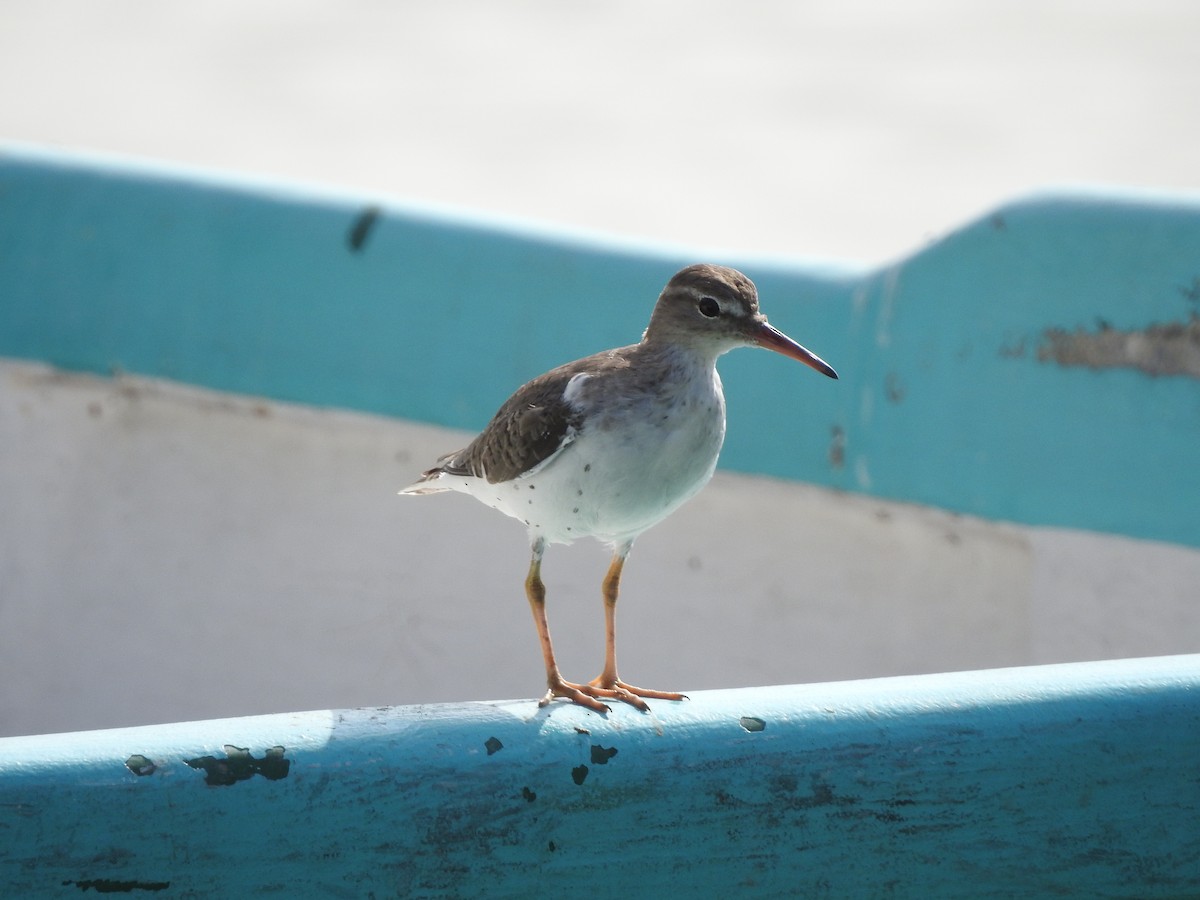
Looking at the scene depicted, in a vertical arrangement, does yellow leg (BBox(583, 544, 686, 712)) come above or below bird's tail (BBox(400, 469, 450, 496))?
below

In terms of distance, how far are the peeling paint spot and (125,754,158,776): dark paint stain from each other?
108 inches

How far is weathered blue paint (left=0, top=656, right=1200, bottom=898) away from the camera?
1.74 metres

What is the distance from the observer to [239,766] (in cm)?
170

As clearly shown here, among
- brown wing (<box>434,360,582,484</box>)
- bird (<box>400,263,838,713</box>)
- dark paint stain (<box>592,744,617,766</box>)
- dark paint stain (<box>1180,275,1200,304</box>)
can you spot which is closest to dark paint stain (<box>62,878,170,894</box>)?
dark paint stain (<box>592,744,617,766</box>)

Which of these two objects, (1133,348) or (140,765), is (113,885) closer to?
(140,765)

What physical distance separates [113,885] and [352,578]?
8.42 ft

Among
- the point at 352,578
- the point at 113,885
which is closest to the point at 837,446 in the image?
the point at 352,578

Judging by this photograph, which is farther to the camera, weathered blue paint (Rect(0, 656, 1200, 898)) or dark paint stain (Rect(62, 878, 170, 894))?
weathered blue paint (Rect(0, 656, 1200, 898))

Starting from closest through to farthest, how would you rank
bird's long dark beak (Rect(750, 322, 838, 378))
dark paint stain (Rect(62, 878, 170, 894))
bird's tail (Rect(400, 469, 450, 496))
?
1. dark paint stain (Rect(62, 878, 170, 894))
2. bird's long dark beak (Rect(750, 322, 838, 378))
3. bird's tail (Rect(400, 469, 450, 496))

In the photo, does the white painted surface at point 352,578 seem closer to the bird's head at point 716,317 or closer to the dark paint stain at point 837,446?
the dark paint stain at point 837,446

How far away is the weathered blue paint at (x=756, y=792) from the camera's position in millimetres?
1735

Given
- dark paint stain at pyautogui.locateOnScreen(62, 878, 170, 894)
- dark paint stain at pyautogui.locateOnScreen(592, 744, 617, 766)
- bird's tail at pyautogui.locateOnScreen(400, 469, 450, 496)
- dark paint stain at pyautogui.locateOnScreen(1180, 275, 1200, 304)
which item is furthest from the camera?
dark paint stain at pyautogui.locateOnScreen(1180, 275, 1200, 304)

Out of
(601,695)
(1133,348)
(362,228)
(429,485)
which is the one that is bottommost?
(601,695)

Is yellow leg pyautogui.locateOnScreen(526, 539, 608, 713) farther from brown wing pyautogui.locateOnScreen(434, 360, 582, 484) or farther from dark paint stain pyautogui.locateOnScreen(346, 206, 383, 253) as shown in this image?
dark paint stain pyautogui.locateOnScreen(346, 206, 383, 253)
